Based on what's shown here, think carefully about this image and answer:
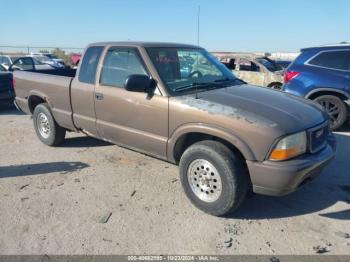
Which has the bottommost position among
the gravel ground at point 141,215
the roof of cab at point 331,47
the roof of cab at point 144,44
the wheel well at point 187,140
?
the gravel ground at point 141,215

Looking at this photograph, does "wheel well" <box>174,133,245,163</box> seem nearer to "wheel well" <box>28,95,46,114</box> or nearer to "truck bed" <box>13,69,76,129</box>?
"truck bed" <box>13,69,76,129</box>

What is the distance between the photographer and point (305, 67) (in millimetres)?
7344

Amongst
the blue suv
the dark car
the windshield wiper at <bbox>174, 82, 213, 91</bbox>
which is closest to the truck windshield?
the windshield wiper at <bbox>174, 82, 213, 91</bbox>

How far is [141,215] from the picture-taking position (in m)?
3.79

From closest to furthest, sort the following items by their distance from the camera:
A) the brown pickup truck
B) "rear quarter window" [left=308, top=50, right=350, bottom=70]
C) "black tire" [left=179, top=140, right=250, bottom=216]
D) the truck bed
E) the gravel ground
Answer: the gravel ground
the brown pickup truck
"black tire" [left=179, top=140, right=250, bottom=216]
the truck bed
"rear quarter window" [left=308, top=50, right=350, bottom=70]

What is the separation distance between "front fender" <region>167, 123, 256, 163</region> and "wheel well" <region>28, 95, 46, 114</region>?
334 cm

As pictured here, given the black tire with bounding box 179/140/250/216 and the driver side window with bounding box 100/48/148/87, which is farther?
the driver side window with bounding box 100/48/148/87

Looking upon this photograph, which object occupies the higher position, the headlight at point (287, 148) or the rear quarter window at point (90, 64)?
the rear quarter window at point (90, 64)

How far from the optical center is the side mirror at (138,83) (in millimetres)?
3959

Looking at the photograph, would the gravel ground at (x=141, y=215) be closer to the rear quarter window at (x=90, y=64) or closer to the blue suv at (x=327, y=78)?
the rear quarter window at (x=90, y=64)

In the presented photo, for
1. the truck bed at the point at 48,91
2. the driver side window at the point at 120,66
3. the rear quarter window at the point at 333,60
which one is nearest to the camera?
the driver side window at the point at 120,66

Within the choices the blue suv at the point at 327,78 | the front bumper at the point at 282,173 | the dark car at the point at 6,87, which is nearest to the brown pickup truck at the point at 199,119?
the front bumper at the point at 282,173

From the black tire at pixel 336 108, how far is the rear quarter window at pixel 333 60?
652 mm

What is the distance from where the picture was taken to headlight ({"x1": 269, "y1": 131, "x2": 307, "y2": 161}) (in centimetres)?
329
